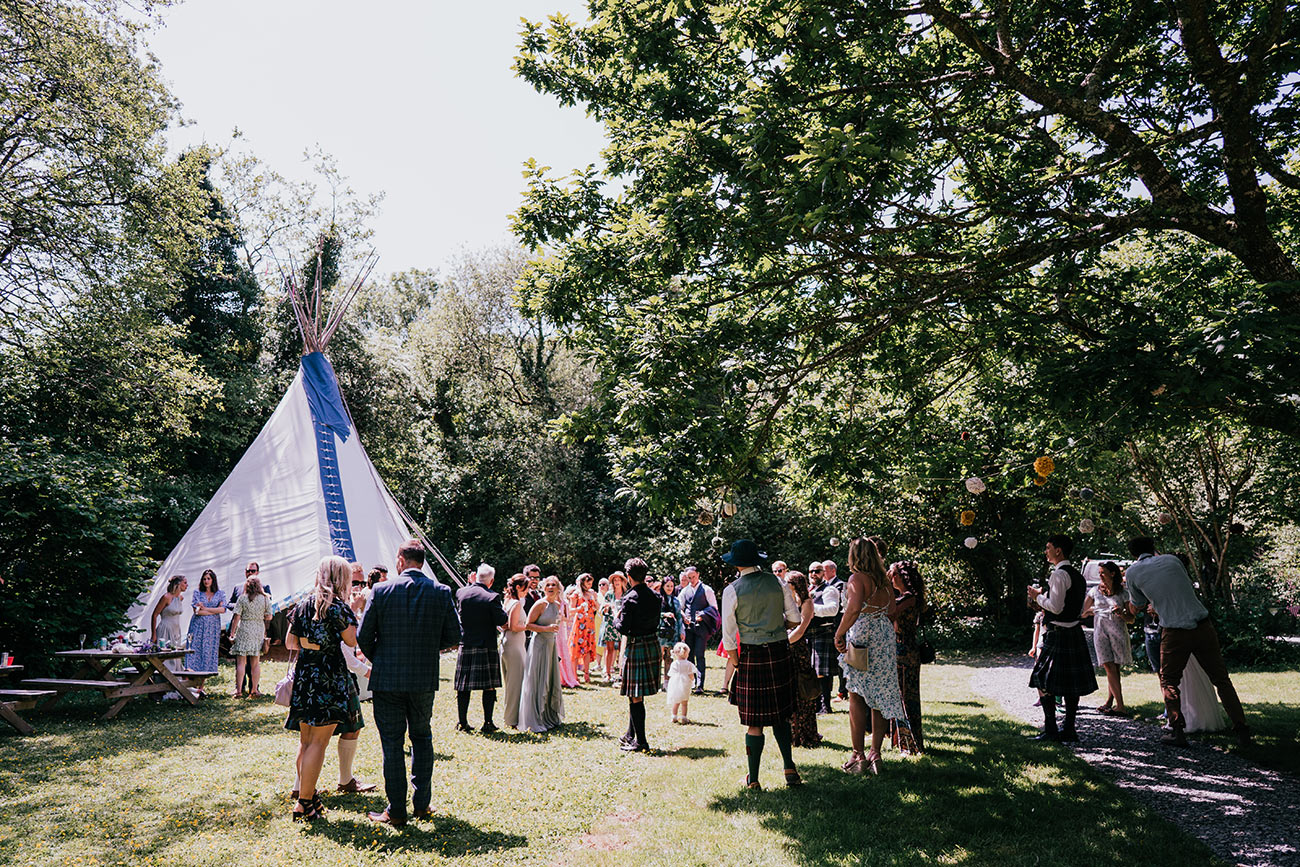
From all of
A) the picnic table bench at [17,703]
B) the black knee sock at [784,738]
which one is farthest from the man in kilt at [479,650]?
the picnic table bench at [17,703]

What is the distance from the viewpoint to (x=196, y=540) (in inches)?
555

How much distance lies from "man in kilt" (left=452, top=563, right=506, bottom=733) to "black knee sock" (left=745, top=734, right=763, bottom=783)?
136 inches

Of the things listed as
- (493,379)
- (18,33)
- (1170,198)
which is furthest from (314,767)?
(493,379)

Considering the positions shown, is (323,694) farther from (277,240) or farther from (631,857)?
(277,240)

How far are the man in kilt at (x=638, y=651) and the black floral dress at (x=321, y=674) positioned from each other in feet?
9.54

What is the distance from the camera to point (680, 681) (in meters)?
8.86

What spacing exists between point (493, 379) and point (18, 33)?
1616 centimetres

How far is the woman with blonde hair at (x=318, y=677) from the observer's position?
17.7 ft

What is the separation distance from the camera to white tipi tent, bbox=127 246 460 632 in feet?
45.6

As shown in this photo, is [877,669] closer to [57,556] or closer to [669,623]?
[669,623]

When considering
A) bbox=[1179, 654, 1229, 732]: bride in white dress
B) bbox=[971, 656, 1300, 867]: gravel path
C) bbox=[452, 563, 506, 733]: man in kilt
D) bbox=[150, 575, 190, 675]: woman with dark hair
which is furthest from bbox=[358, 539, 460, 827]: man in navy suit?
bbox=[1179, 654, 1229, 732]: bride in white dress

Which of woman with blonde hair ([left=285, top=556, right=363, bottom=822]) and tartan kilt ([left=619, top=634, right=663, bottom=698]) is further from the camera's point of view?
tartan kilt ([left=619, top=634, right=663, bottom=698])

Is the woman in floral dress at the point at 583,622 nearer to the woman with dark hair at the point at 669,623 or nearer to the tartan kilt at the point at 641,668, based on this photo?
the woman with dark hair at the point at 669,623

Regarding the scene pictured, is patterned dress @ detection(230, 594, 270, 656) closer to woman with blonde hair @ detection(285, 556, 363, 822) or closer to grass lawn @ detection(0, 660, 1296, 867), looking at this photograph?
grass lawn @ detection(0, 660, 1296, 867)
